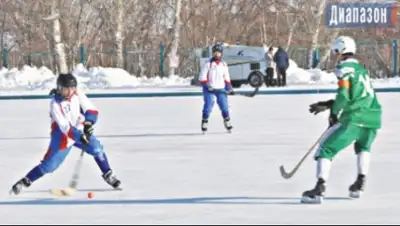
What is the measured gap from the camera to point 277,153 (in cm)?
1145

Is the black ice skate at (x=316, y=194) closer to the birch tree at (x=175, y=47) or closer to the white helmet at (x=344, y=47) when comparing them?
the white helmet at (x=344, y=47)

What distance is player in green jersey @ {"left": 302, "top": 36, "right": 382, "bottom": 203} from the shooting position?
7383 mm

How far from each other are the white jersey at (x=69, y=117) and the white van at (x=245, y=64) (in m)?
21.5

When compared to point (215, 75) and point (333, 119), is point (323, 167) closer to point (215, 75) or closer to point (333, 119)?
point (333, 119)

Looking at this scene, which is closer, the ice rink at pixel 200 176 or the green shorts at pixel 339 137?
the ice rink at pixel 200 176

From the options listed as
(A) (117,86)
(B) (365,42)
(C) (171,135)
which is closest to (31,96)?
(A) (117,86)

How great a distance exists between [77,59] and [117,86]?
8012mm

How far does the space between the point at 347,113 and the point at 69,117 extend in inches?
84.9

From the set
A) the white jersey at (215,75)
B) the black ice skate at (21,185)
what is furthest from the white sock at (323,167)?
the white jersey at (215,75)

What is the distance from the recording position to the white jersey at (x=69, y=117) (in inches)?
316

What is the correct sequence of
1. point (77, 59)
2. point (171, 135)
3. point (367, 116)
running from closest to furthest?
1. point (367, 116)
2. point (171, 135)
3. point (77, 59)

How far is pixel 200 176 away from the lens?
943 cm

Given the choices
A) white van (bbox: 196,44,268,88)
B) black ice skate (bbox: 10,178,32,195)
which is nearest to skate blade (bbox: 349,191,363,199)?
black ice skate (bbox: 10,178,32,195)

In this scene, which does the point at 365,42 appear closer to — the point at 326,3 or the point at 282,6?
the point at 326,3
